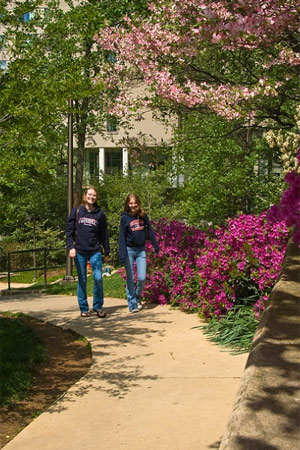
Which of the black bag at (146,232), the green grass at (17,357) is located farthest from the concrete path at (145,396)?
the black bag at (146,232)

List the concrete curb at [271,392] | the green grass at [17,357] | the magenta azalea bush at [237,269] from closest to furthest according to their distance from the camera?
1. the concrete curb at [271,392]
2. the green grass at [17,357]
3. the magenta azalea bush at [237,269]

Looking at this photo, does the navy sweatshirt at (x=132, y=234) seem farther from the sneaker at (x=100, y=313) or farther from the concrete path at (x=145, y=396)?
the concrete path at (x=145, y=396)

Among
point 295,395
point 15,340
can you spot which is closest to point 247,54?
point 15,340

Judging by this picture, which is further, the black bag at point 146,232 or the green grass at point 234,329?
the black bag at point 146,232

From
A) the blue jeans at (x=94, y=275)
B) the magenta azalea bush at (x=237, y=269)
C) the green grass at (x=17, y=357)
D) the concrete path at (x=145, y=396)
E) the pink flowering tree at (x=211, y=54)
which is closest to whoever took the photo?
the concrete path at (x=145, y=396)

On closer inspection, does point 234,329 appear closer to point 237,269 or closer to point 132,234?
point 237,269

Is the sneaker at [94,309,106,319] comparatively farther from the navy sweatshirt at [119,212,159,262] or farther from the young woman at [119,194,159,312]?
the navy sweatshirt at [119,212,159,262]

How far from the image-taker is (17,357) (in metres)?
5.90

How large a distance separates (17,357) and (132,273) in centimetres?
303

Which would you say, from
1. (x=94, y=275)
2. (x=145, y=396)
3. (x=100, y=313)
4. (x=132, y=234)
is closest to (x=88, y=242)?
(x=94, y=275)

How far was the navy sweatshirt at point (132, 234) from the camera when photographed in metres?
8.60

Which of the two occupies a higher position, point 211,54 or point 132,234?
point 211,54

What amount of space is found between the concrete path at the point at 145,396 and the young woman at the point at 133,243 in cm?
124

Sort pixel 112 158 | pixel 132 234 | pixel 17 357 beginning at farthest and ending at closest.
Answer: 1. pixel 112 158
2. pixel 132 234
3. pixel 17 357
